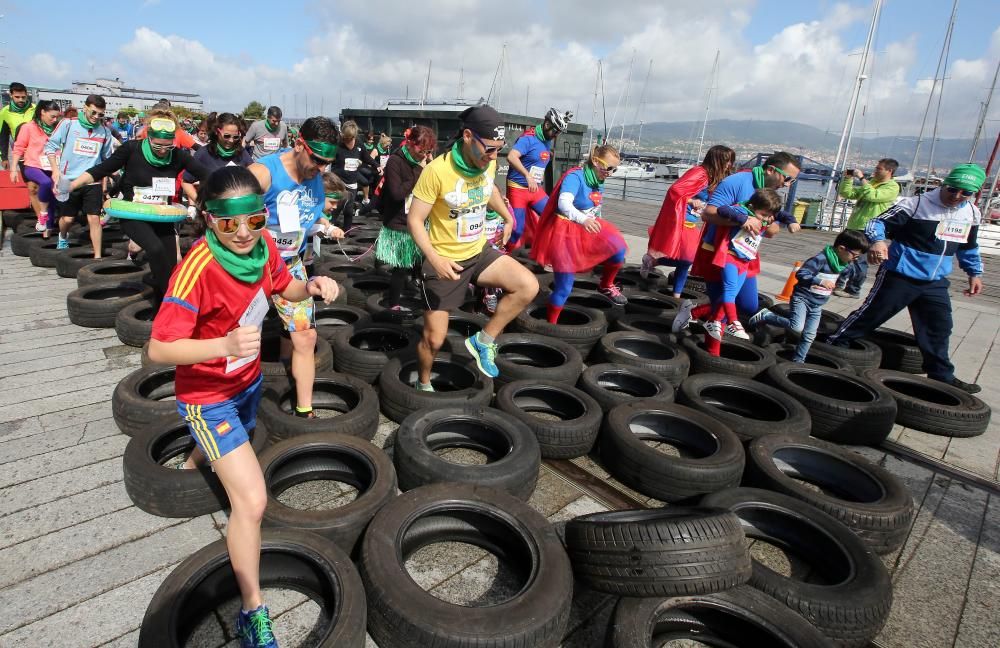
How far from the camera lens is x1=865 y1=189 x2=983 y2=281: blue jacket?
5.09 m

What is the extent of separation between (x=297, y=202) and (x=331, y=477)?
6.26 feet

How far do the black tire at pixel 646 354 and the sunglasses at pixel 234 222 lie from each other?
3592 millimetres

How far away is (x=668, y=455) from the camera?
136 inches

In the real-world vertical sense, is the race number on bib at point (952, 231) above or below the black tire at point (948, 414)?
above

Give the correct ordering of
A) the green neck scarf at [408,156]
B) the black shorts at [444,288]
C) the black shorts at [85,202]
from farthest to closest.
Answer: the black shorts at [85,202]
the green neck scarf at [408,156]
the black shorts at [444,288]

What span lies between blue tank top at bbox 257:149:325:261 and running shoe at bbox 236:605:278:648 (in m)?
2.35

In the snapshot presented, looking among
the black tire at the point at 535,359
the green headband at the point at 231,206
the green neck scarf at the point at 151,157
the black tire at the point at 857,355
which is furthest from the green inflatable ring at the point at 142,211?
the black tire at the point at 857,355

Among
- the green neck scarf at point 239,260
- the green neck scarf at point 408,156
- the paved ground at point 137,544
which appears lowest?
the paved ground at point 137,544

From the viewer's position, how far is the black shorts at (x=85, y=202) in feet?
23.7

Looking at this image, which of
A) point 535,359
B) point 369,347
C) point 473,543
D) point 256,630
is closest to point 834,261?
point 535,359

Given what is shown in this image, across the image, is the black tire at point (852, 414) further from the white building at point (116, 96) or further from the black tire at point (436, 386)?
the white building at point (116, 96)

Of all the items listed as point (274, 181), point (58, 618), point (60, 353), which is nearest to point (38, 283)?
point (60, 353)

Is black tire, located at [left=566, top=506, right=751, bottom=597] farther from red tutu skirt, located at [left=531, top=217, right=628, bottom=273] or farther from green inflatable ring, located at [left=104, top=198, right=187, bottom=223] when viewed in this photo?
green inflatable ring, located at [left=104, top=198, right=187, bottom=223]

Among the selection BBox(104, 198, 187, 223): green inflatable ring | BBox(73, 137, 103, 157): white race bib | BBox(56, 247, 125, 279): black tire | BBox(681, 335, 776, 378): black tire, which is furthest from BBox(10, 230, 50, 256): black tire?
BBox(681, 335, 776, 378): black tire
